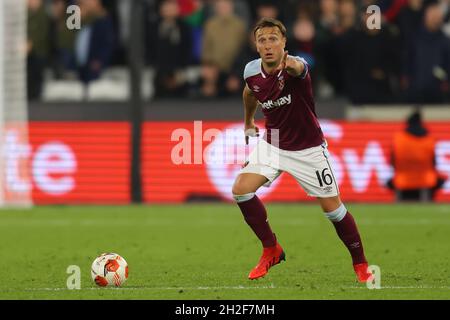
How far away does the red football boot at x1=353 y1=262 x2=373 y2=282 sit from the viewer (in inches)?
377

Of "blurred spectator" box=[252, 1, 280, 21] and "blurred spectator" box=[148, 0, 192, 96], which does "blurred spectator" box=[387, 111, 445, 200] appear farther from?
"blurred spectator" box=[148, 0, 192, 96]

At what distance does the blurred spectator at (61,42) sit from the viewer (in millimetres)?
20109

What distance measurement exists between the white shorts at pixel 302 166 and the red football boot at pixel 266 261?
56 centimetres

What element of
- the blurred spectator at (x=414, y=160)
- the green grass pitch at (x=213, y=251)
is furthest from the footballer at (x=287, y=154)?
the blurred spectator at (x=414, y=160)

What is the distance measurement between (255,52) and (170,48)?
1.43 m

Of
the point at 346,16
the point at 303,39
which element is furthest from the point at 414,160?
the point at 346,16

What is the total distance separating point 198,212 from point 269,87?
795 cm

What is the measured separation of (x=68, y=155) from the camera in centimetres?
1872

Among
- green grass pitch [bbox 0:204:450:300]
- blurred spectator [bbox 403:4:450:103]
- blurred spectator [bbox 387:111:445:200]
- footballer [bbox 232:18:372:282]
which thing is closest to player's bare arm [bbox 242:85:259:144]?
footballer [bbox 232:18:372:282]

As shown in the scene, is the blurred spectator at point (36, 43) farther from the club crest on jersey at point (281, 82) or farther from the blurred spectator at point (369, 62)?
the club crest on jersey at point (281, 82)

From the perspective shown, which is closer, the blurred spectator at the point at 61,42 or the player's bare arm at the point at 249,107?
the player's bare arm at the point at 249,107
